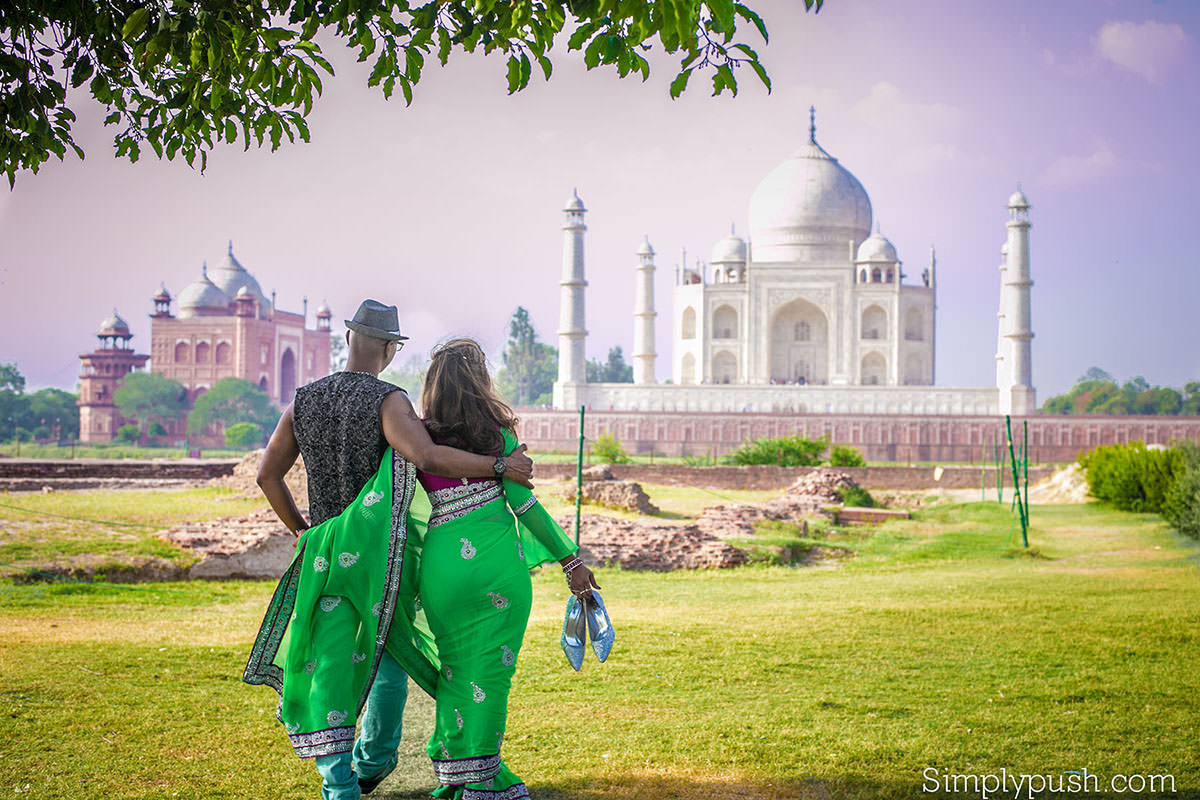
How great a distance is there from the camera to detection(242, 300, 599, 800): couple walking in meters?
2.28

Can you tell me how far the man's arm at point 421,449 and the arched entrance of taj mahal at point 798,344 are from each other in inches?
1313

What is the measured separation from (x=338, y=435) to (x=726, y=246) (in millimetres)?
34611

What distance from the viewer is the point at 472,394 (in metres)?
2.43

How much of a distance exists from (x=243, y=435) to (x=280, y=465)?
33.4 meters

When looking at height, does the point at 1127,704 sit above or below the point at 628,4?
below

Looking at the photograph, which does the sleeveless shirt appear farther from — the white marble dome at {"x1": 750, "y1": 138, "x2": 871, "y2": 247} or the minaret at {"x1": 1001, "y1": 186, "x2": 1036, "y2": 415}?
the white marble dome at {"x1": 750, "y1": 138, "x2": 871, "y2": 247}

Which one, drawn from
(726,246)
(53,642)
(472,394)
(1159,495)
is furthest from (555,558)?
(726,246)

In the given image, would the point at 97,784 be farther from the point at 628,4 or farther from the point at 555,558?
the point at 628,4

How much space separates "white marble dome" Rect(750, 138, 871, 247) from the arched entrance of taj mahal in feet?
8.13

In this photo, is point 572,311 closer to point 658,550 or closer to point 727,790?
point 658,550

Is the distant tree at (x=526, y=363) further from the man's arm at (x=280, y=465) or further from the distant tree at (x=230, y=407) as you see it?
the man's arm at (x=280, y=465)

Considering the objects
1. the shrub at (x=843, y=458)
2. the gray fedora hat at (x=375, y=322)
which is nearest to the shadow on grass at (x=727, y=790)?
the gray fedora hat at (x=375, y=322)

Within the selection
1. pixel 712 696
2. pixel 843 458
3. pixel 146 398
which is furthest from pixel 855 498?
pixel 146 398

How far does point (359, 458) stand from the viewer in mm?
2402
